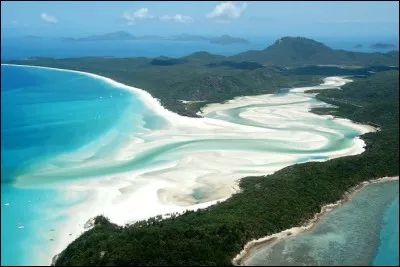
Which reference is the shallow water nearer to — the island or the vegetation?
the island

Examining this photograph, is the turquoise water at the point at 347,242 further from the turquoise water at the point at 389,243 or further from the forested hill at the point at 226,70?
the forested hill at the point at 226,70

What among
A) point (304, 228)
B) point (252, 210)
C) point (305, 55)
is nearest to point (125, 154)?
point (252, 210)

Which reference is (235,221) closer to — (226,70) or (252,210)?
(252,210)

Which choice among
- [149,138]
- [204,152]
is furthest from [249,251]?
[149,138]

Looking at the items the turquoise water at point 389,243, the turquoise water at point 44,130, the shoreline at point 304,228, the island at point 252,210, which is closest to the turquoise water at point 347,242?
the turquoise water at point 389,243

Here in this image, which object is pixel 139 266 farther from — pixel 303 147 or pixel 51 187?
pixel 303 147

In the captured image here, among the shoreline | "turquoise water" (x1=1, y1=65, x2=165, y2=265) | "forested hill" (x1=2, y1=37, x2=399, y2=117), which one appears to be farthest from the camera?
"forested hill" (x1=2, y1=37, x2=399, y2=117)

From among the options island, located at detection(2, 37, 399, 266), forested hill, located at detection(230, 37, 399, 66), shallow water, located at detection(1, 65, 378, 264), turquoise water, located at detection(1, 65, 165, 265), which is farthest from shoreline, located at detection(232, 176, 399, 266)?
forested hill, located at detection(230, 37, 399, 66)

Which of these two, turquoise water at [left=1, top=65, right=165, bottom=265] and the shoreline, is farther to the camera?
turquoise water at [left=1, top=65, right=165, bottom=265]
